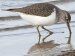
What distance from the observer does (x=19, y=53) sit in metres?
5.58

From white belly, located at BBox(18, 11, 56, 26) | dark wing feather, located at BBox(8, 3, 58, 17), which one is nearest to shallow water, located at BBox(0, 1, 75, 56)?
white belly, located at BBox(18, 11, 56, 26)

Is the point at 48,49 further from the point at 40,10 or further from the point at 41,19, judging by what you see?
the point at 40,10

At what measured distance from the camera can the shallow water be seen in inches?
224

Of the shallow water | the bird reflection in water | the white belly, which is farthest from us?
the white belly

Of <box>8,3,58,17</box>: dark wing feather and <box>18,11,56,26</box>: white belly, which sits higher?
<box>8,3,58,17</box>: dark wing feather

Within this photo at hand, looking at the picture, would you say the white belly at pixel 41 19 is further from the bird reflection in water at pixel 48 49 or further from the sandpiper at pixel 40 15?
the bird reflection in water at pixel 48 49

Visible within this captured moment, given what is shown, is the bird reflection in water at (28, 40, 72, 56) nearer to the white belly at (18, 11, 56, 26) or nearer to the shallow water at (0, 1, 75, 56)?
the shallow water at (0, 1, 75, 56)

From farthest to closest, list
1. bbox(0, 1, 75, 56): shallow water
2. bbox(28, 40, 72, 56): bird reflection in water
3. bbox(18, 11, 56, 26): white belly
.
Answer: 1. bbox(18, 11, 56, 26): white belly
2. bbox(0, 1, 75, 56): shallow water
3. bbox(28, 40, 72, 56): bird reflection in water

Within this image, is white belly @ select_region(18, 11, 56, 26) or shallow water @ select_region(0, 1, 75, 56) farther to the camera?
white belly @ select_region(18, 11, 56, 26)

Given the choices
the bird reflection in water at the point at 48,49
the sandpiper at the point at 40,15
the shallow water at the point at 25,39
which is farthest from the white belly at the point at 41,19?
the bird reflection in water at the point at 48,49

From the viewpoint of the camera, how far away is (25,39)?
665 centimetres

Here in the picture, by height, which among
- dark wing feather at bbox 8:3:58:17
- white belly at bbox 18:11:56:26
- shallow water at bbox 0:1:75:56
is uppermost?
dark wing feather at bbox 8:3:58:17

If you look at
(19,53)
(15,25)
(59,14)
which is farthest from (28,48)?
(15,25)

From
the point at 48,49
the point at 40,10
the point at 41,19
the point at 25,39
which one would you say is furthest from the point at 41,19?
the point at 48,49
